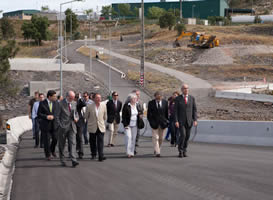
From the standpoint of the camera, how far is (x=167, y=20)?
104562 millimetres

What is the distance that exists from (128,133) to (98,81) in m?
45.6

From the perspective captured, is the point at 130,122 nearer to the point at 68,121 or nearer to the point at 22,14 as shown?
the point at 68,121

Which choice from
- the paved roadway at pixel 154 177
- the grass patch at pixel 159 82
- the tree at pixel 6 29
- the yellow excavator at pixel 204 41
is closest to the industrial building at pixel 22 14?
the tree at pixel 6 29

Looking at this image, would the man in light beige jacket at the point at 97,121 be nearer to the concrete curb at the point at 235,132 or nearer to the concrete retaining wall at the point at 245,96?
the concrete curb at the point at 235,132

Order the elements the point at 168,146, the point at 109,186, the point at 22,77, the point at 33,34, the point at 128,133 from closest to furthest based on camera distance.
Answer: the point at 109,186
the point at 128,133
the point at 168,146
the point at 22,77
the point at 33,34

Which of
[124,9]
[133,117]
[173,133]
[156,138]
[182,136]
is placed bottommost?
[173,133]

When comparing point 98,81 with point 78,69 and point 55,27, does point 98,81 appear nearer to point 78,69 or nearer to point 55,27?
point 78,69

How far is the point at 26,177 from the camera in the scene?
10.5 m

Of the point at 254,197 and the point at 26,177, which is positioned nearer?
the point at 254,197

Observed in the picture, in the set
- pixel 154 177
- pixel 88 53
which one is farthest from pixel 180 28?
pixel 154 177

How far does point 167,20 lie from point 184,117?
9392 centimetres

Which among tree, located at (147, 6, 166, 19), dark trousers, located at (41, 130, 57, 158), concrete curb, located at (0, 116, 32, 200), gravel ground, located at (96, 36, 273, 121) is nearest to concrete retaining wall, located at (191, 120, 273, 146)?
dark trousers, located at (41, 130, 57, 158)

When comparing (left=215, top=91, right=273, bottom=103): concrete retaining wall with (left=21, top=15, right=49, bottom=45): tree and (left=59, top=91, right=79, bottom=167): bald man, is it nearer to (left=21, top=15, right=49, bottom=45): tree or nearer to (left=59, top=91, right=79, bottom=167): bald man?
(left=59, top=91, right=79, bottom=167): bald man

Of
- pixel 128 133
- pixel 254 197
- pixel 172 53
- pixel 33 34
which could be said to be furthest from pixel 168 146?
pixel 33 34
